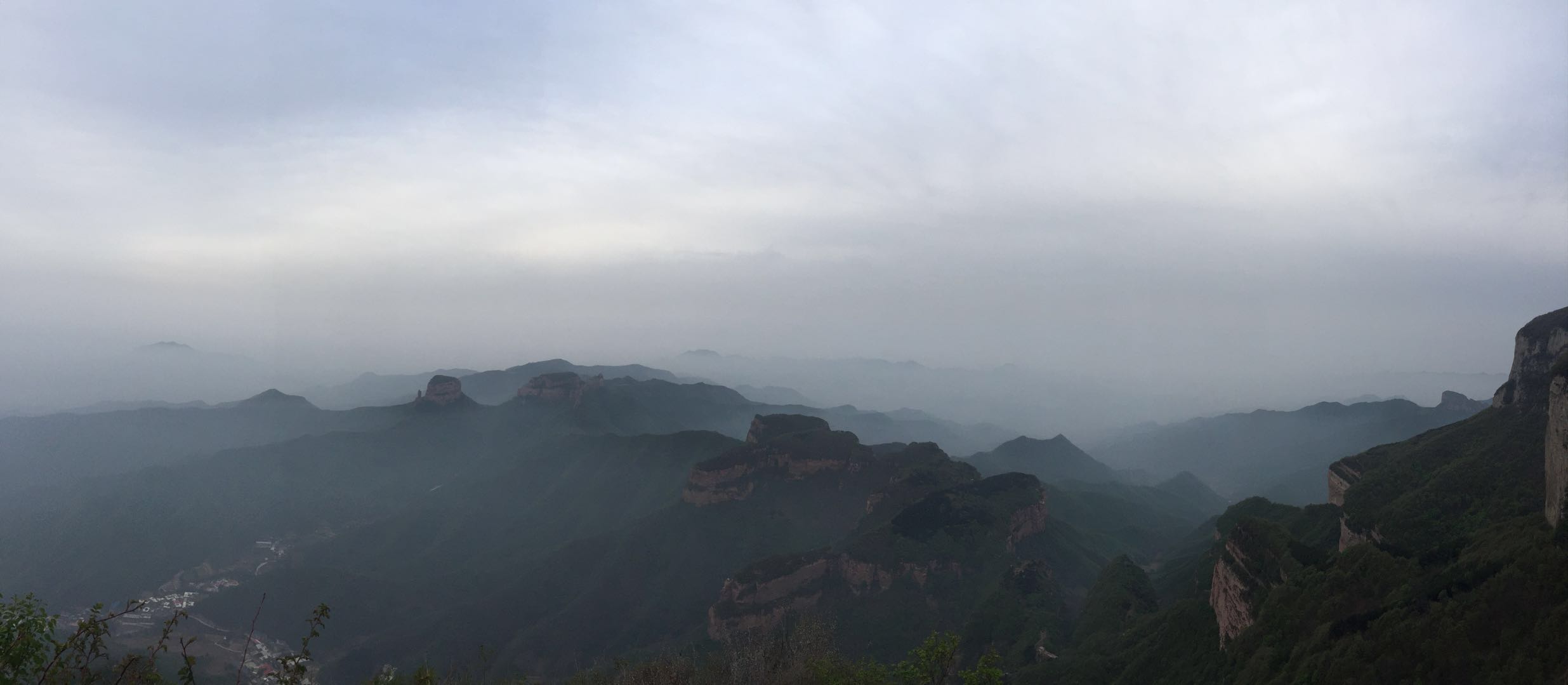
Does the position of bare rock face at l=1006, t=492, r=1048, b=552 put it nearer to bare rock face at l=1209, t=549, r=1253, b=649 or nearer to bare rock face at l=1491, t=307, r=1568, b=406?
bare rock face at l=1209, t=549, r=1253, b=649

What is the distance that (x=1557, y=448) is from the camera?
119 feet

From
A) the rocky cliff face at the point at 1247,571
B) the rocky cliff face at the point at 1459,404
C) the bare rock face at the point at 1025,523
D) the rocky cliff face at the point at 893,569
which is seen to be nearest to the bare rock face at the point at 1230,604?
the rocky cliff face at the point at 1247,571

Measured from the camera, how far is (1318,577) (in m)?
40.6

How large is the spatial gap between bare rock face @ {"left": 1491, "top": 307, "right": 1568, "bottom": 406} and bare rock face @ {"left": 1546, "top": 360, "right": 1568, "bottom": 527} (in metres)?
24.3

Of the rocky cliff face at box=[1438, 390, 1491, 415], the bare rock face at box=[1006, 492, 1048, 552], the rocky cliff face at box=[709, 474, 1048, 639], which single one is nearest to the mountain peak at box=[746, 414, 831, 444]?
the rocky cliff face at box=[709, 474, 1048, 639]

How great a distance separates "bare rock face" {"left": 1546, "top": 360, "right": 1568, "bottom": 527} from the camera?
33.8 metres

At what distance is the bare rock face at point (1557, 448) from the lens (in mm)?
33750

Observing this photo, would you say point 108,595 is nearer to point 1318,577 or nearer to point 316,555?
point 316,555

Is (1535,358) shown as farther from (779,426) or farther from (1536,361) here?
(779,426)

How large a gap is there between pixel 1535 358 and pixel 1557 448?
107ft

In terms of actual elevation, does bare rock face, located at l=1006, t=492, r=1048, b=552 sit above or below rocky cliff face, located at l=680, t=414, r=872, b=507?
below

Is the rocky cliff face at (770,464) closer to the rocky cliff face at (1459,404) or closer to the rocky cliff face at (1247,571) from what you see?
the rocky cliff face at (1247,571)

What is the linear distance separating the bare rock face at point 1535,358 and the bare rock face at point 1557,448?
24.3 meters

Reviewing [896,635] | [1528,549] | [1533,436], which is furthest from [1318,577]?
[896,635]
